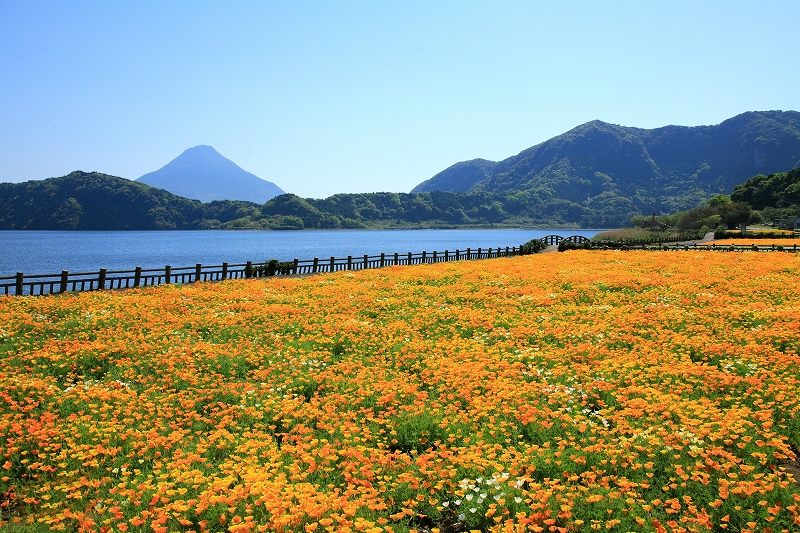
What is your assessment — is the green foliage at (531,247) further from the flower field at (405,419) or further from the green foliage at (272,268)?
the flower field at (405,419)

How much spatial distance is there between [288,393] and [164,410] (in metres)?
2.08

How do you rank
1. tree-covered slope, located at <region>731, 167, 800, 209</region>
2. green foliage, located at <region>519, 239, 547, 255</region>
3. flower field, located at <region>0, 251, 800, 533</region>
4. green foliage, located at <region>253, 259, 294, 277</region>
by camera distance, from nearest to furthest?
flower field, located at <region>0, 251, 800, 533</region> → green foliage, located at <region>253, 259, 294, 277</region> → green foliage, located at <region>519, 239, 547, 255</region> → tree-covered slope, located at <region>731, 167, 800, 209</region>

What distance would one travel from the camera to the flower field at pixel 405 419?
240 inches

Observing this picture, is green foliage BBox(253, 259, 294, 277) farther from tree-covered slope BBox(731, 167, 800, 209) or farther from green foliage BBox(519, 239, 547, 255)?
tree-covered slope BBox(731, 167, 800, 209)

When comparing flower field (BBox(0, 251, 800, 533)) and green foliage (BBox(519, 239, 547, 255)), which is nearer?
flower field (BBox(0, 251, 800, 533))

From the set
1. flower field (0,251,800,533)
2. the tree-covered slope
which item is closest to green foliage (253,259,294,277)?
flower field (0,251,800,533)

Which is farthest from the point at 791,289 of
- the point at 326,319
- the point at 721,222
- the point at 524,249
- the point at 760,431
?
the point at 721,222

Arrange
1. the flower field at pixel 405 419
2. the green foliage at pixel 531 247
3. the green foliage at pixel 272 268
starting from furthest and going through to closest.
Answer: the green foliage at pixel 531 247 → the green foliage at pixel 272 268 → the flower field at pixel 405 419

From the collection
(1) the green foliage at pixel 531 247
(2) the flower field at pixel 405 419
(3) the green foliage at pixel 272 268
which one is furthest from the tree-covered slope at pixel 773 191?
(2) the flower field at pixel 405 419

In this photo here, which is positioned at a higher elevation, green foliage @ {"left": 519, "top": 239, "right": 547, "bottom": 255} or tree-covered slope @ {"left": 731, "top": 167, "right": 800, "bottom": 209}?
tree-covered slope @ {"left": 731, "top": 167, "right": 800, "bottom": 209}

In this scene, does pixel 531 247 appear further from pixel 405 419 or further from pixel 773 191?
pixel 773 191

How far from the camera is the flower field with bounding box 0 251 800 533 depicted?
20.0 ft

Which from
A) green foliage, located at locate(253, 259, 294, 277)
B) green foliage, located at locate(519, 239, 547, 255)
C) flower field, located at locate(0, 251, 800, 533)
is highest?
green foliage, located at locate(519, 239, 547, 255)

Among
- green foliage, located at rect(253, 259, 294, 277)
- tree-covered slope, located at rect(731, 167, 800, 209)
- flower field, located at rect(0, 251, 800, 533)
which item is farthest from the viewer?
tree-covered slope, located at rect(731, 167, 800, 209)
